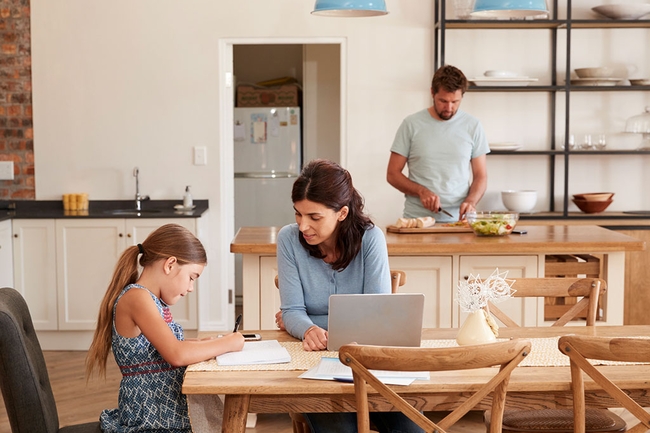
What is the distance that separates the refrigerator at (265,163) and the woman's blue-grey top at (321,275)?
13.5ft

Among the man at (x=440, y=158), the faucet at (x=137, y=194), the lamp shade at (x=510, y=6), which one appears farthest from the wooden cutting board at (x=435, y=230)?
the faucet at (x=137, y=194)

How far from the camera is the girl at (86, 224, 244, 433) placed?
215 centimetres

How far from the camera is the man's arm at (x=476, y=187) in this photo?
4.21 meters

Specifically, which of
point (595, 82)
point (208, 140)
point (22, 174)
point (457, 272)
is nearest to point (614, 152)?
point (595, 82)

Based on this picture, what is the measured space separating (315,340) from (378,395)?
36cm

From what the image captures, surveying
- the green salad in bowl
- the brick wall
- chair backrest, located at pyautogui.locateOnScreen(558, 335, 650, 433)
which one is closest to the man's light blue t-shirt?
the green salad in bowl

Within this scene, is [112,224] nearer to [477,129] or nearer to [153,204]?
[153,204]

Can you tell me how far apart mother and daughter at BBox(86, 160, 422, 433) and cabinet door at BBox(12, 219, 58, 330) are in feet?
9.61

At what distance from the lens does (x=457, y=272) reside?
3.68m

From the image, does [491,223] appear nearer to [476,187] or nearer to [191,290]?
[476,187]

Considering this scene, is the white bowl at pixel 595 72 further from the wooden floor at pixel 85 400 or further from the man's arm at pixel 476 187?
the wooden floor at pixel 85 400

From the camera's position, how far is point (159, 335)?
213cm

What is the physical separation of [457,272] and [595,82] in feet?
7.75

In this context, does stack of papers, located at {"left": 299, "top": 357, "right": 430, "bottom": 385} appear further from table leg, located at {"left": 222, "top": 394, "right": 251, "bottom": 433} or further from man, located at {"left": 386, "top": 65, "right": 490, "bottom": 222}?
man, located at {"left": 386, "top": 65, "right": 490, "bottom": 222}
